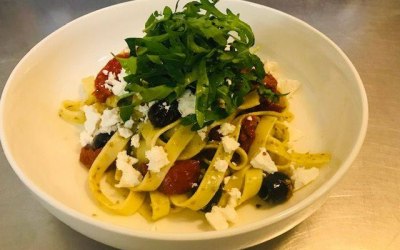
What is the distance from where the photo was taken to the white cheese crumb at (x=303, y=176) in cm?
162

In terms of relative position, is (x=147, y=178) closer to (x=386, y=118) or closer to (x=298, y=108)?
(x=298, y=108)

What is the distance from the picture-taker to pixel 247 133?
1.77 m

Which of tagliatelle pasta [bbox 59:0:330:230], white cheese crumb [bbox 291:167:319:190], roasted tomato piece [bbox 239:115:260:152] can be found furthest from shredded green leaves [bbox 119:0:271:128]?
white cheese crumb [bbox 291:167:319:190]

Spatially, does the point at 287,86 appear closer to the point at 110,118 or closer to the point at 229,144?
the point at 229,144

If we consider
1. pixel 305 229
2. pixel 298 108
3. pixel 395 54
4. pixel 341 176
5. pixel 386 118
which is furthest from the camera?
pixel 395 54

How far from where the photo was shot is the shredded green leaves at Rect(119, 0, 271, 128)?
1.60 metres

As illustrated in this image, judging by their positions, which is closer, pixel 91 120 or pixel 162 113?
pixel 162 113

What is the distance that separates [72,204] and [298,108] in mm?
1029

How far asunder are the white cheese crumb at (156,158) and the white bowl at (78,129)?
0.18 meters

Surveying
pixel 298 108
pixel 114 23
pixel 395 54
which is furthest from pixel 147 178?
pixel 395 54

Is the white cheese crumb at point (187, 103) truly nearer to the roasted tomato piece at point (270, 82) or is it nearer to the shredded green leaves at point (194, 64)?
the shredded green leaves at point (194, 64)

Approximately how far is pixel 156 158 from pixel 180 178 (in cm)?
12

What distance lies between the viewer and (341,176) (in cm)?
144

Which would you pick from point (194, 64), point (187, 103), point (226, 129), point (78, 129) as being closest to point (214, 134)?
point (226, 129)
